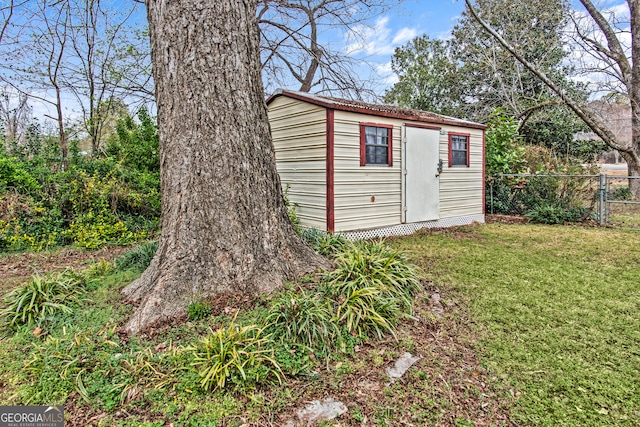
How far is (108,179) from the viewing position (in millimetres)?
6594

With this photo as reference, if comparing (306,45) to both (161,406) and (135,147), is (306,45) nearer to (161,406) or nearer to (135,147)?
(135,147)

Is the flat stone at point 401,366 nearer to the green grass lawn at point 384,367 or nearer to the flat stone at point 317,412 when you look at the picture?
the green grass lawn at point 384,367

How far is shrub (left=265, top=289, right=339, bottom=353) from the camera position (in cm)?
240

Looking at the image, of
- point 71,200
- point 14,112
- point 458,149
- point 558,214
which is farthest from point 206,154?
point 14,112

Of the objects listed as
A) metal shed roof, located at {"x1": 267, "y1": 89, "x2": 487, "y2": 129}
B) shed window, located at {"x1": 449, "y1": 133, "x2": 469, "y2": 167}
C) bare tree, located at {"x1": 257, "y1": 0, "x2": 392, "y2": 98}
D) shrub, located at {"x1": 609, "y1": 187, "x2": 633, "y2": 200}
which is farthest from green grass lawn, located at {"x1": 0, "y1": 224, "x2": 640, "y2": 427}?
shrub, located at {"x1": 609, "y1": 187, "x2": 633, "y2": 200}

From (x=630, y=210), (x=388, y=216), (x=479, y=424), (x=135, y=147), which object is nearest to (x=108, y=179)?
(x=135, y=147)

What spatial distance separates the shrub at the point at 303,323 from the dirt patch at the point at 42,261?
306cm

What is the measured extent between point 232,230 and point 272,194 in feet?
1.62

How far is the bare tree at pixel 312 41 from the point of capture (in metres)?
8.17

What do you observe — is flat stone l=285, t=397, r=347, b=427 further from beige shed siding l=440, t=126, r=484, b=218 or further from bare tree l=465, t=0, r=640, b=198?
bare tree l=465, t=0, r=640, b=198

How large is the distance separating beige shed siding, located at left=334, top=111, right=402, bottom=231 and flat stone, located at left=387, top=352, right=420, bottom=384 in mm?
3544

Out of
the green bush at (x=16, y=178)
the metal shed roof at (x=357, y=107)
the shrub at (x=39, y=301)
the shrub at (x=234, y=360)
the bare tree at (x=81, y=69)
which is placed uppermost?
the bare tree at (x=81, y=69)

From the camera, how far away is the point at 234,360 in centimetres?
208

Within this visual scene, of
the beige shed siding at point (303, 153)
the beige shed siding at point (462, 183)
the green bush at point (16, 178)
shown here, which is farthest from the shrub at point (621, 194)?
the green bush at point (16, 178)
